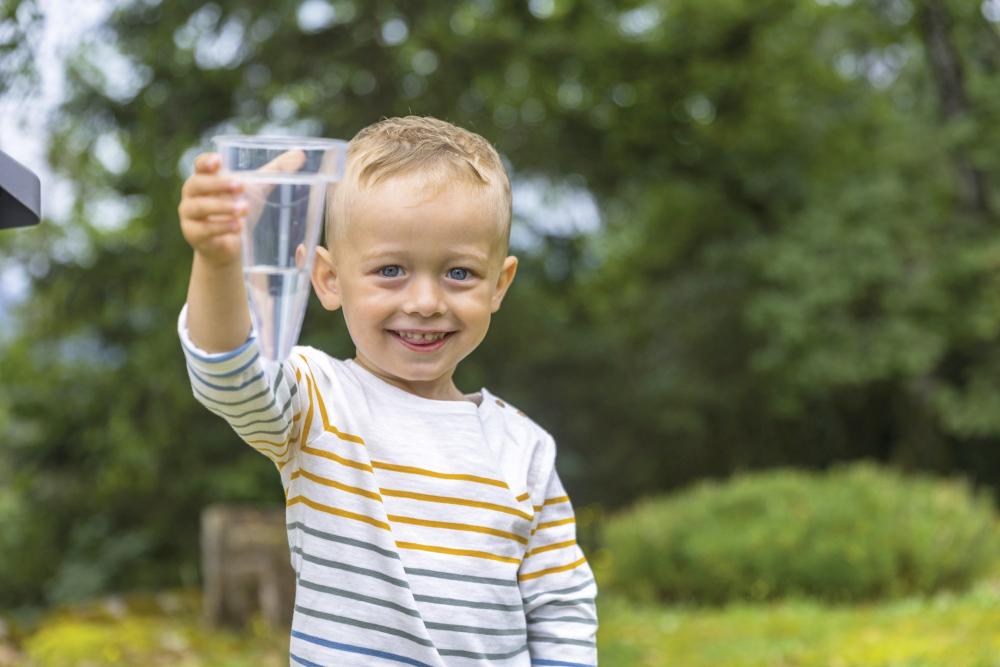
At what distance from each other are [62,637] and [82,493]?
9.55 ft

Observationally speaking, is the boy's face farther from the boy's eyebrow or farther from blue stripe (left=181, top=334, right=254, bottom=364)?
blue stripe (left=181, top=334, right=254, bottom=364)

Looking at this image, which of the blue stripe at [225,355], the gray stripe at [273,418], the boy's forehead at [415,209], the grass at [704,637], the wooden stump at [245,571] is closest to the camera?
the blue stripe at [225,355]

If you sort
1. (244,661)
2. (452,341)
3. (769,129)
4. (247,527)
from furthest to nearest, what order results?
(769,129) → (247,527) → (244,661) → (452,341)

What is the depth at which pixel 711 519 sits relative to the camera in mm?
8078

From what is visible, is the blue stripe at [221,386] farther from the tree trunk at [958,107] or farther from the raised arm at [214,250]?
the tree trunk at [958,107]

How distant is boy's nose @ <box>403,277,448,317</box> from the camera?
1713 mm

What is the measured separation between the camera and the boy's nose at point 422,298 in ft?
5.62

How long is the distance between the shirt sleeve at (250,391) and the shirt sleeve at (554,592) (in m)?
0.42

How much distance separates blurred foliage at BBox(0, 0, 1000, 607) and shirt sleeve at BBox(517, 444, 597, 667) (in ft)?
16.8

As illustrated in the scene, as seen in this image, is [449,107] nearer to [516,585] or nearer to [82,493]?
[82,493]

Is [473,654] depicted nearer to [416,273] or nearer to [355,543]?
[355,543]

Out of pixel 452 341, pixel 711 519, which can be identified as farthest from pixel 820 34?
pixel 452 341

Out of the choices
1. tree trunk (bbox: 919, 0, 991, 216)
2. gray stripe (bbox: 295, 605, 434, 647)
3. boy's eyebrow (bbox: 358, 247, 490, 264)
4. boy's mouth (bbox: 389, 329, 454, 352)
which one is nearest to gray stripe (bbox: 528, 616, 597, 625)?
gray stripe (bbox: 295, 605, 434, 647)

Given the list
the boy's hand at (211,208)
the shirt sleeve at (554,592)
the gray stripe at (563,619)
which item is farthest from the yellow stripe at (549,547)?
the boy's hand at (211,208)
